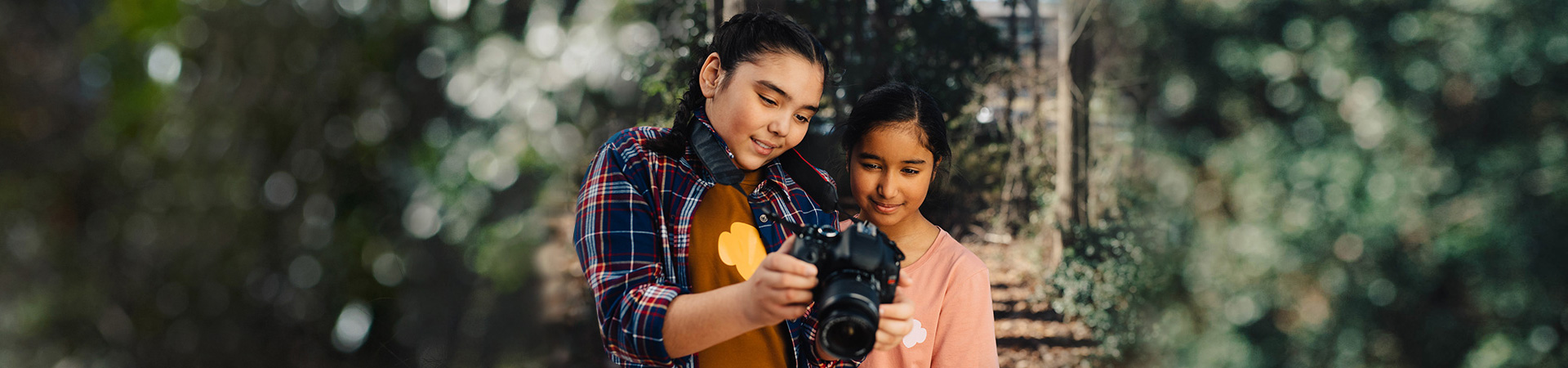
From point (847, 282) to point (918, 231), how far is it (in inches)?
25.0

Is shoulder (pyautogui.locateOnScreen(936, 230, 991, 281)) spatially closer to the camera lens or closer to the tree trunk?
the camera lens

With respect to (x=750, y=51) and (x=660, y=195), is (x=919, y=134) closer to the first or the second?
(x=750, y=51)

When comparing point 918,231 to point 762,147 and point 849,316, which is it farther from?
point 849,316

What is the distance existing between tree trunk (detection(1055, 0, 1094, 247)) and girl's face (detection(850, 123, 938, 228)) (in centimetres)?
170

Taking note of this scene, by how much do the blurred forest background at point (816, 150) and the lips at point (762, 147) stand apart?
99 centimetres

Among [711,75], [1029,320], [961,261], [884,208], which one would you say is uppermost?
[711,75]

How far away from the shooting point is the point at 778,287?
85 cm

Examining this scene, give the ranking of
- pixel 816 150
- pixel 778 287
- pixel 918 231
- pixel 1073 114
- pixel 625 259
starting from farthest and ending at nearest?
pixel 1073 114 → pixel 816 150 → pixel 918 231 → pixel 625 259 → pixel 778 287

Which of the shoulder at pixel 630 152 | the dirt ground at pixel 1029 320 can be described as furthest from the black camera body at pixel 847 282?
the dirt ground at pixel 1029 320

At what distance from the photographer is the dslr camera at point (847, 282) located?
863 millimetres

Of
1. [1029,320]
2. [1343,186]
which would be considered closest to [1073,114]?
[1029,320]

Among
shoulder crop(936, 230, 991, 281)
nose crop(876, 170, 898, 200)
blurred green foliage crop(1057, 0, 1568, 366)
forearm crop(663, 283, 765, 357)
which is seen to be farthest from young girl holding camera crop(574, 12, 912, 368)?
blurred green foliage crop(1057, 0, 1568, 366)

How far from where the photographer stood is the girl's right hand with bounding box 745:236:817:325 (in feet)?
2.80

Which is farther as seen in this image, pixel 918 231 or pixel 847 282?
pixel 918 231
